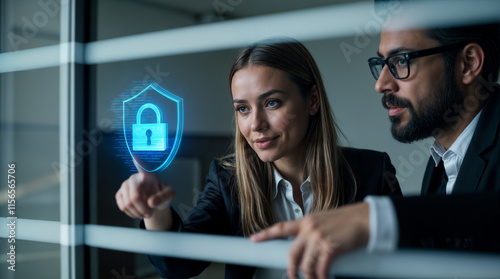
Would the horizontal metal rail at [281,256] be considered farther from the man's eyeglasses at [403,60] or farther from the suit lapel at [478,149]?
the man's eyeglasses at [403,60]

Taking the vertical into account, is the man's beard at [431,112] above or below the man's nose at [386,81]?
below

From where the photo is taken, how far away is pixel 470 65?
0.64m

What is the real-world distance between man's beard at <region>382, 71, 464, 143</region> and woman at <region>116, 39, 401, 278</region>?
9 centimetres

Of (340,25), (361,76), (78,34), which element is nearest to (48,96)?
(78,34)

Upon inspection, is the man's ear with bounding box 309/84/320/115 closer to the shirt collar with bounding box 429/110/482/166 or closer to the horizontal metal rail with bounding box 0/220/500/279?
the shirt collar with bounding box 429/110/482/166

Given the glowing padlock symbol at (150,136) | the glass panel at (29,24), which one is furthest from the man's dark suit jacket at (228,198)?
the glass panel at (29,24)

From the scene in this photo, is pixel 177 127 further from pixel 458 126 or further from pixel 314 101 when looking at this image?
pixel 458 126

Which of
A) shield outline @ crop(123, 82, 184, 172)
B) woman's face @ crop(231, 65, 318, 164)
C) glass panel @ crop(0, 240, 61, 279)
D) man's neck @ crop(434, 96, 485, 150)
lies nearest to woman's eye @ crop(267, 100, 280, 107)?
woman's face @ crop(231, 65, 318, 164)

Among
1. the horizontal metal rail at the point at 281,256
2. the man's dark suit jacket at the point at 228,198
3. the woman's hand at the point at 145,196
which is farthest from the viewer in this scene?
the man's dark suit jacket at the point at 228,198

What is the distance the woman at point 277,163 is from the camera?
2.17ft

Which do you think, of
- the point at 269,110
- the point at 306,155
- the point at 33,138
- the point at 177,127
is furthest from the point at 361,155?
the point at 33,138

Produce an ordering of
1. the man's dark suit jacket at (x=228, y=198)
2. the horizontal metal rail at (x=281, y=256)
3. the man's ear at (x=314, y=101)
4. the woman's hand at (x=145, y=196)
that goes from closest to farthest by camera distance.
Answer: the horizontal metal rail at (x=281, y=256) < the woman's hand at (x=145, y=196) < the man's dark suit jacket at (x=228, y=198) < the man's ear at (x=314, y=101)

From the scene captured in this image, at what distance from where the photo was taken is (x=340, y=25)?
1.41 ft

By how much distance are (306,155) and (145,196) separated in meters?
0.32
